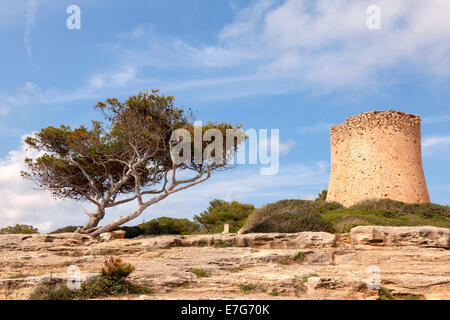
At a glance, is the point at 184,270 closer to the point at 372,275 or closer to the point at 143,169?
the point at 372,275

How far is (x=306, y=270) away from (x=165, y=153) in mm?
13167

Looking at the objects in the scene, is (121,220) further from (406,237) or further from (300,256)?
(406,237)

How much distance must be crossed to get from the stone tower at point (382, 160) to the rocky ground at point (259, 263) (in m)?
14.1

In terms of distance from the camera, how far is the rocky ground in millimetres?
7316

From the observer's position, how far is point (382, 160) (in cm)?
2500

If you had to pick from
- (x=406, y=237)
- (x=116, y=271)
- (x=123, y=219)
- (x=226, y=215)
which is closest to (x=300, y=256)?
(x=406, y=237)

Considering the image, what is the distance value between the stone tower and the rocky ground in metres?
14.1

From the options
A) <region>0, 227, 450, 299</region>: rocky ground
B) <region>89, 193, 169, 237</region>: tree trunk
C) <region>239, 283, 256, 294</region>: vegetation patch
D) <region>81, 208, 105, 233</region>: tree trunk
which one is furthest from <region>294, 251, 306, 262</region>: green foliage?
<region>81, 208, 105, 233</region>: tree trunk

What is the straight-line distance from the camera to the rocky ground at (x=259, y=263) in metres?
7.32

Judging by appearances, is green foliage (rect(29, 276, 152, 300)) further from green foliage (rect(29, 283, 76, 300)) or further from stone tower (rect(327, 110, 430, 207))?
stone tower (rect(327, 110, 430, 207))

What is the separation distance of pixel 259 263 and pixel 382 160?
60.3 feet

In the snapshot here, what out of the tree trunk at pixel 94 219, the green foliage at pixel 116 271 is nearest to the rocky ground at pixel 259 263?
the green foliage at pixel 116 271
